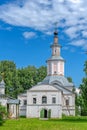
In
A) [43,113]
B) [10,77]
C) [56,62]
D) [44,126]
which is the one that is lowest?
[44,126]

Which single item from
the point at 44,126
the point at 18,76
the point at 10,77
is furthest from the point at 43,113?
the point at 44,126

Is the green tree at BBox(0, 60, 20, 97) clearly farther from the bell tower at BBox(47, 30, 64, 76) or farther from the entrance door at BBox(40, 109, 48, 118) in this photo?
the entrance door at BBox(40, 109, 48, 118)

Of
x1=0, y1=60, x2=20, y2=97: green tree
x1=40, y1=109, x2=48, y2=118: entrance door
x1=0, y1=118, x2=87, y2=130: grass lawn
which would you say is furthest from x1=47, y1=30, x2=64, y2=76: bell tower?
x1=0, y1=118, x2=87, y2=130: grass lawn

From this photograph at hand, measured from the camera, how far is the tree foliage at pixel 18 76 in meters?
82.5

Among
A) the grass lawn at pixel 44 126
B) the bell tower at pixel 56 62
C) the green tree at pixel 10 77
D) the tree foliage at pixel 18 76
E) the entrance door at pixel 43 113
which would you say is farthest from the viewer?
the tree foliage at pixel 18 76

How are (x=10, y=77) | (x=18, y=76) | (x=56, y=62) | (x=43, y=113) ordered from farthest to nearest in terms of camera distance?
(x=18, y=76) < (x=10, y=77) < (x=56, y=62) < (x=43, y=113)

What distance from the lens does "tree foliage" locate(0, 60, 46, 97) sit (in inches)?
3248

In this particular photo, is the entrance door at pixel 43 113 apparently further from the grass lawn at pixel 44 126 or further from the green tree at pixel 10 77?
the grass lawn at pixel 44 126

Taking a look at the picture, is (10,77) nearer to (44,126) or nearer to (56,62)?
(56,62)

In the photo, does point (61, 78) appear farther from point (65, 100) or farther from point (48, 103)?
point (48, 103)

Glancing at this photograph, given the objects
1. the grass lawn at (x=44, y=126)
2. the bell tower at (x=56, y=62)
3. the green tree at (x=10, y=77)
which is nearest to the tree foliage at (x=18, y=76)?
the green tree at (x=10, y=77)

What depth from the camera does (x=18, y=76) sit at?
87188mm

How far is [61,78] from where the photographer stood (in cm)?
7212

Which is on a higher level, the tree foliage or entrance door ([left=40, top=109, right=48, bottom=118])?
the tree foliage
